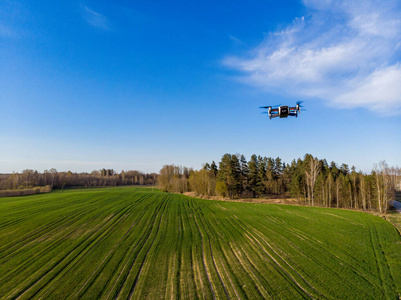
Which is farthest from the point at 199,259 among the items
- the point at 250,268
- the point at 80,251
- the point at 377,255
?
the point at 377,255

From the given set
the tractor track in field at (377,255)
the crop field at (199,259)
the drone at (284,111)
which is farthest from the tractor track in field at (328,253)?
the drone at (284,111)

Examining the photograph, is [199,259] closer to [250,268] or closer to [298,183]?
[250,268]

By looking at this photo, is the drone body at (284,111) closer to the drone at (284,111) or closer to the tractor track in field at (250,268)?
the drone at (284,111)

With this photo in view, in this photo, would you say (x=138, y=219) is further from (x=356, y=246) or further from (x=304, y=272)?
(x=356, y=246)

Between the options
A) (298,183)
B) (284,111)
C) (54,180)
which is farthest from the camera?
(54,180)

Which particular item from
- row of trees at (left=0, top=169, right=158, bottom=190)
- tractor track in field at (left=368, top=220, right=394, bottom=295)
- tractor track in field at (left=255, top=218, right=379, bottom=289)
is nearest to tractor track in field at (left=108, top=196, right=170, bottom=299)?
tractor track in field at (left=255, top=218, right=379, bottom=289)

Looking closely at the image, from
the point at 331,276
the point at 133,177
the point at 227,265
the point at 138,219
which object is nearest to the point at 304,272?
the point at 331,276

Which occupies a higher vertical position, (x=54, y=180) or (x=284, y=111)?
(x=284, y=111)
